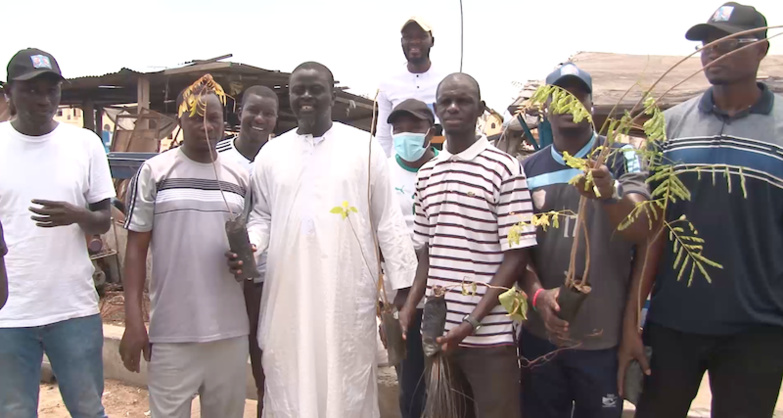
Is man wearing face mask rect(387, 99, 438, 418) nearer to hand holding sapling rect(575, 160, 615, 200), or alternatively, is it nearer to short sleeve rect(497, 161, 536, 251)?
short sleeve rect(497, 161, 536, 251)

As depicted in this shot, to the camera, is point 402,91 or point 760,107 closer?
point 760,107

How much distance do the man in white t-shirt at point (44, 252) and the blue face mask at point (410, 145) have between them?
1.76m

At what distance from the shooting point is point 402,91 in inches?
173

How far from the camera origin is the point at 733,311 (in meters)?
2.40

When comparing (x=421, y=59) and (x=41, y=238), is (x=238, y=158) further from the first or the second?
(x=421, y=59)

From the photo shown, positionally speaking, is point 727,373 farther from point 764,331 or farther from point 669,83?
point 669,83

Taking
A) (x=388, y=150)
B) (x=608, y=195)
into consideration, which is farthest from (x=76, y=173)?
(x=608, y=195)

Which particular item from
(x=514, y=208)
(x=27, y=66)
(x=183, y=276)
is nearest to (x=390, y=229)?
(x=514, y=208)

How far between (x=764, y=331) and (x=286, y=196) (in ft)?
7.26

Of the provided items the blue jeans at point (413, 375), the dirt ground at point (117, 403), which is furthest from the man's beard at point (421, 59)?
the dirt ground at point (117, 403)

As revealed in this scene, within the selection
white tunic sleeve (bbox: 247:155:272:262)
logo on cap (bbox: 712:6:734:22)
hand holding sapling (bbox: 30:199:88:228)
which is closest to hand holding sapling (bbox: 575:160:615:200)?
logo on cap (bbox: 712:6:734:22)

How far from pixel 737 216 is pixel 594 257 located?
0.59 m

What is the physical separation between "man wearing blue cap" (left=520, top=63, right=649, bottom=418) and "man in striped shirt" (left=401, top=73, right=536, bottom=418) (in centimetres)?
14

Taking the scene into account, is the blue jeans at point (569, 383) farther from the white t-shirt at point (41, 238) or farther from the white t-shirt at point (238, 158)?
the white t-shirt at point (41, 238)
